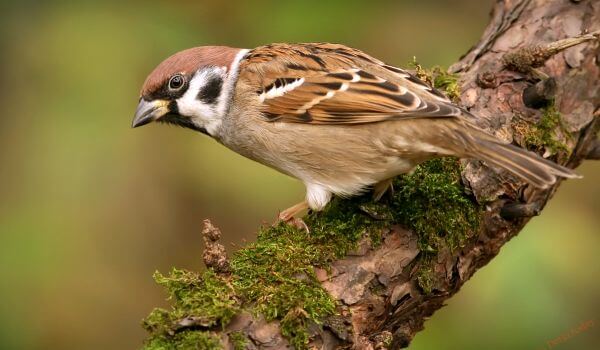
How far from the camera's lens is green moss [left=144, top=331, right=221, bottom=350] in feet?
9.14

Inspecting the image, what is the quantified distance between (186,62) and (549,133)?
181cm

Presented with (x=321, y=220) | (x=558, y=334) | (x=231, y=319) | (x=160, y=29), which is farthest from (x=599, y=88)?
(x=160, y=29)

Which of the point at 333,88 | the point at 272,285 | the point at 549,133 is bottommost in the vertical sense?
the point at 272,285

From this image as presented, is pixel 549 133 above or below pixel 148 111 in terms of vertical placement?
above

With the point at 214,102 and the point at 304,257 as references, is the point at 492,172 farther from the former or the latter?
the point at 214,102

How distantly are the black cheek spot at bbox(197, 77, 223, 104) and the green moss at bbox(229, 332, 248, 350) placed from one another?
1.58 meters

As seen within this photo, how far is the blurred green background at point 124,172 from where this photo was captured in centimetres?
494

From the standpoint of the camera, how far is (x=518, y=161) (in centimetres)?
326

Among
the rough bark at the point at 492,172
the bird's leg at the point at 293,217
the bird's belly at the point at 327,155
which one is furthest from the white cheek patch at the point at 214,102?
the rough bark at the point at 492,172

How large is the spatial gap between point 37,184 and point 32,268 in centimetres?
53

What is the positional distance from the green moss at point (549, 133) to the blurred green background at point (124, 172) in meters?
0.71

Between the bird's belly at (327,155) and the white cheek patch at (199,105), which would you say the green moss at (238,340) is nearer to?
the bird's belly at (327,155)

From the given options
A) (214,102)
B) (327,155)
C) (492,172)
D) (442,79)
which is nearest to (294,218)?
(327,155)

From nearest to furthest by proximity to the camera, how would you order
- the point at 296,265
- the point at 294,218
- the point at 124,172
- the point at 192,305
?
the point at 192,305 → the point at 296,265 → the point at 294,218 → the point at 124,172
